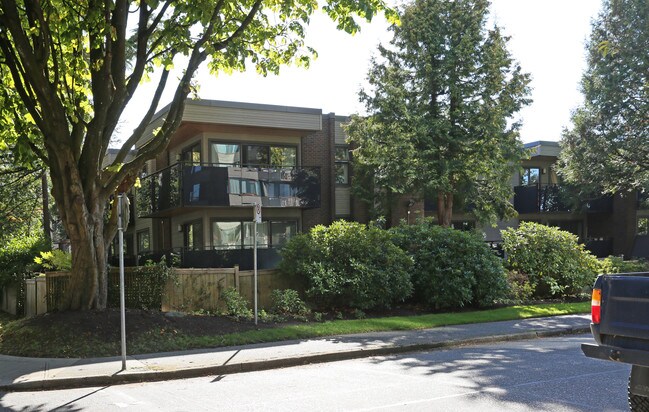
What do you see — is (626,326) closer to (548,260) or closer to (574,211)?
(548,260)

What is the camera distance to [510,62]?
21.4 metres

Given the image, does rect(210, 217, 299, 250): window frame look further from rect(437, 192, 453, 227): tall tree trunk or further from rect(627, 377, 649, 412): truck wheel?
rect(627, 377, 649, 412): truck wheel

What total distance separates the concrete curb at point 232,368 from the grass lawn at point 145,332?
1728 mm

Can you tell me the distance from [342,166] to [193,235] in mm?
6789

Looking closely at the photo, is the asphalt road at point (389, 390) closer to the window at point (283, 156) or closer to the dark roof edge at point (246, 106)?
the dark roof edge at point (246, 106)

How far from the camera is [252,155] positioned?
2252cm

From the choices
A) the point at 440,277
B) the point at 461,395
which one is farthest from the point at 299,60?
the point at 461,395

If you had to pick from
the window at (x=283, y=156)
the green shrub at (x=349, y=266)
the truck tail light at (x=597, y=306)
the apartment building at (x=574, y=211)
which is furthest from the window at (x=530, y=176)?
the truck tail light at (x=597, y=306)

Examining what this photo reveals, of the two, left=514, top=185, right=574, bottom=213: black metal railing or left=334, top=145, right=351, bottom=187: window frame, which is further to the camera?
left=514, top=185, right=574, bottom=213: black metal railing

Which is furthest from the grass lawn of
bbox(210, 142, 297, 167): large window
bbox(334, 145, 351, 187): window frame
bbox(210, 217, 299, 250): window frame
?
bbox(334, 145, 351, 187): window frame

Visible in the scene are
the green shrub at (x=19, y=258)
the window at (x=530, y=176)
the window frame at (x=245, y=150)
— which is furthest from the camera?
the window at (x=530, y=176)

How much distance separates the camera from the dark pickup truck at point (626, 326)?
5.25 meters

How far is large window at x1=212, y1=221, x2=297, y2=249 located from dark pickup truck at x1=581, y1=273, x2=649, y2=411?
53.2 ft

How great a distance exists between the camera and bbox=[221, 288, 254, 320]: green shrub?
1400cm
